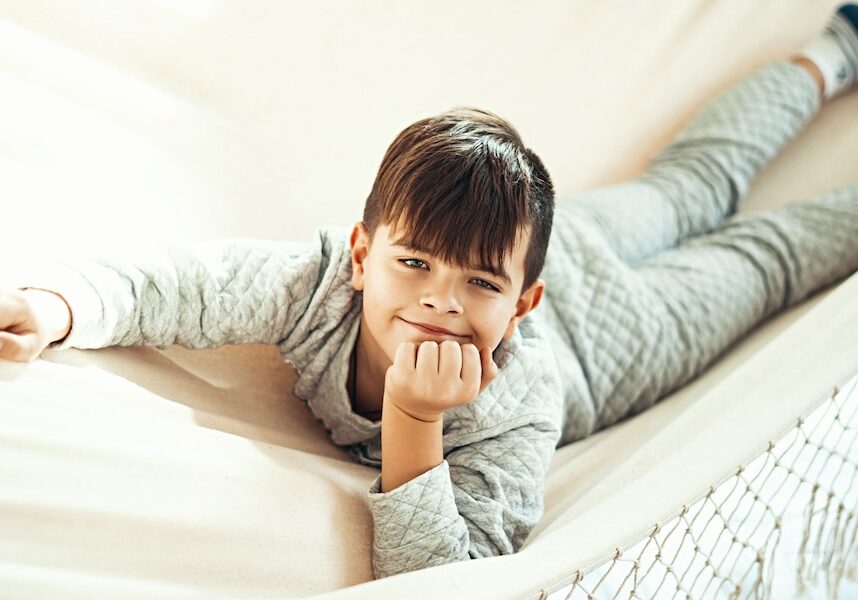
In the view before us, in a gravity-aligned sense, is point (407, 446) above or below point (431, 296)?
below

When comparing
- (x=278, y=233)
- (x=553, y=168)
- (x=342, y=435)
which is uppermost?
(x=553, y=168)

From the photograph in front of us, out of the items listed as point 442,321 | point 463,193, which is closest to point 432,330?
point 442,321

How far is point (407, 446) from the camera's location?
713 mm

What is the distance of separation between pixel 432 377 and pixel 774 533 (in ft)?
1.08

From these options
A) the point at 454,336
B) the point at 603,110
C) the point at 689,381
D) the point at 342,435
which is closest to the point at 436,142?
the point at 454,336

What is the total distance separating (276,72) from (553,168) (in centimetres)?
43

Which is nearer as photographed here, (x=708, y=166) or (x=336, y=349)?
(x=336, y=349)

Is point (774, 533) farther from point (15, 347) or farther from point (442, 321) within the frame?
point (15, 347)

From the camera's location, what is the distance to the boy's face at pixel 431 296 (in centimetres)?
72

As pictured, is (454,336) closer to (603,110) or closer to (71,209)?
(71,209)

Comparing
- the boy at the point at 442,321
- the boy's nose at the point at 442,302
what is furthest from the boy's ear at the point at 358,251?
the boy's nose at the point at 442,302

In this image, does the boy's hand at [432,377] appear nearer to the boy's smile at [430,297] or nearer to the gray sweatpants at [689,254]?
the boy's smile at [430,297]

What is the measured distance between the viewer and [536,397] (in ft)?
2.77

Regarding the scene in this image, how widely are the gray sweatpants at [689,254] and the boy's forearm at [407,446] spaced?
344 mm
